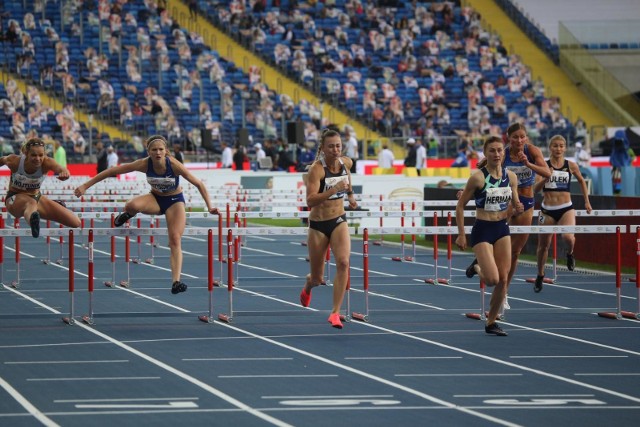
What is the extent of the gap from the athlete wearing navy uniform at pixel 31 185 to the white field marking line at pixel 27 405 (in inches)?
181

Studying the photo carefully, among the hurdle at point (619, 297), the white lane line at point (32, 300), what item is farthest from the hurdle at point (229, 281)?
the hurdle at point (619, 297)

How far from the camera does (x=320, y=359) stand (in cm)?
1191

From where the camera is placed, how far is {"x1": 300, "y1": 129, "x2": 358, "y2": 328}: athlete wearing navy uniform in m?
13.6

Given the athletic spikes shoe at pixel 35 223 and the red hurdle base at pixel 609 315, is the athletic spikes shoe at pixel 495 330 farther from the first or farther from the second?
the athletic spikes shoe at pixel 35 223

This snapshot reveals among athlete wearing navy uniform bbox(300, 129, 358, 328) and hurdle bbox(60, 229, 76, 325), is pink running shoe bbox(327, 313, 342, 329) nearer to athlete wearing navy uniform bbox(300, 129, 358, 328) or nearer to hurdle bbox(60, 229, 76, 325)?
athlete wearing navy uniform bbox(300, 129, 358, 328)

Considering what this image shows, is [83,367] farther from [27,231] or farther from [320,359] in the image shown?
[27,231]

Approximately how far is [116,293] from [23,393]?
7.81 m

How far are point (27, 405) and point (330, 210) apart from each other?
4843 millimetres

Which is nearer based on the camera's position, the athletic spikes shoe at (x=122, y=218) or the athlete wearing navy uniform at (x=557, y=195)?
the athletic spikes shoe at (x=122, y=218)

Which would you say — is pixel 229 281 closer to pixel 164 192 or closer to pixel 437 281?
pixel 164 192

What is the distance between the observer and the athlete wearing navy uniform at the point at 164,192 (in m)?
14.4

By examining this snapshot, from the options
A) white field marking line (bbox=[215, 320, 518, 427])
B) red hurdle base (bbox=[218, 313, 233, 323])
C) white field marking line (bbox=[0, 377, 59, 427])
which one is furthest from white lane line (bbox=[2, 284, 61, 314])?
white field marking line (bbox=[0, 377, 59, 427])

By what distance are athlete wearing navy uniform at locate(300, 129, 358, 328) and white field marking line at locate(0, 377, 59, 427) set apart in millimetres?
3956

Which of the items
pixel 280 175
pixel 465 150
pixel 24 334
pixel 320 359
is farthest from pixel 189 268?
pixel 465 150
